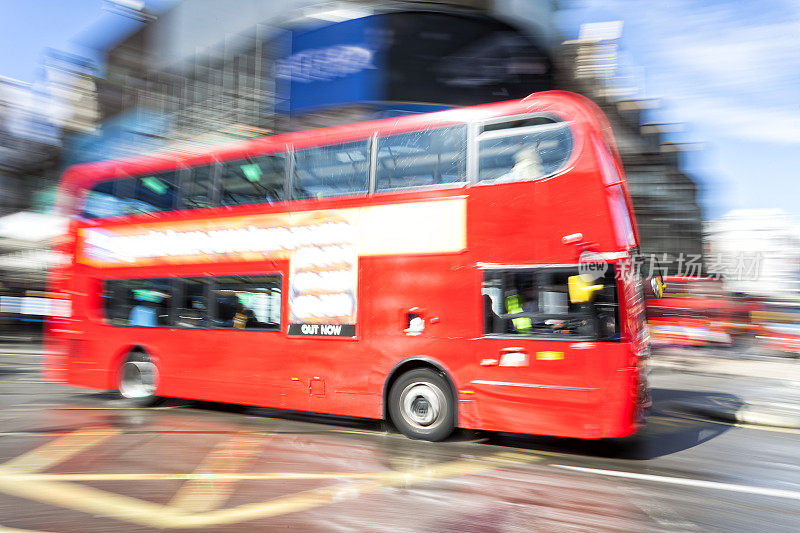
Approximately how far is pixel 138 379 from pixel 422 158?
554 cm

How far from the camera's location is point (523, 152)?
6.71 metres

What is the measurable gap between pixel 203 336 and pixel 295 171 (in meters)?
2.65

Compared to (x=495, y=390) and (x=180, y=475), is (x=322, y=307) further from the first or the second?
(x=180, y=475)

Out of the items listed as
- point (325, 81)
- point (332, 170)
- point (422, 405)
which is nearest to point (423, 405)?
point (422, 405)

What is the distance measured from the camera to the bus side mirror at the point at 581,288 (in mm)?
6238

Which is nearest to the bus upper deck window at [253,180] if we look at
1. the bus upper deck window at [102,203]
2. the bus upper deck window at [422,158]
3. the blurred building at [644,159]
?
the bus upper deck window at [422,158]

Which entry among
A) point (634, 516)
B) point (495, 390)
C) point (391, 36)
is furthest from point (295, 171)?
point (391, 36)

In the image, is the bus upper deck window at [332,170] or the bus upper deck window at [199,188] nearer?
the bus upper deck window at [332,170]

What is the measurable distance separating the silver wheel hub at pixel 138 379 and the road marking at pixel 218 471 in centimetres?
280

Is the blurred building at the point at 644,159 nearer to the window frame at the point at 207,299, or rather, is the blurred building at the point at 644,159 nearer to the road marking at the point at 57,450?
the window frame at the point at 207,299

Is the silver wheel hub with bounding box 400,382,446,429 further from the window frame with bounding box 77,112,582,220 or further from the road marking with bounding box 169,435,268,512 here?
the window frame with bounding box 77,112,582,220

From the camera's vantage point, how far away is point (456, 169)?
23.1 feet

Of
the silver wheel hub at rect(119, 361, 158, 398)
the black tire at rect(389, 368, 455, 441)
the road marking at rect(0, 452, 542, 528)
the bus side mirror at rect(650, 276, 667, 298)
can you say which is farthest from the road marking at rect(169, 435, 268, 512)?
the bus side mirror at rect(650, 276, 667, 298)

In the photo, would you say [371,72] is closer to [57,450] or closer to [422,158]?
[422,158]
